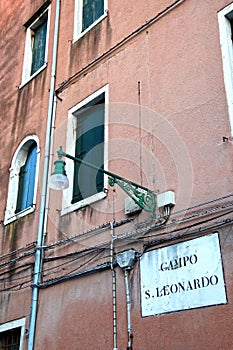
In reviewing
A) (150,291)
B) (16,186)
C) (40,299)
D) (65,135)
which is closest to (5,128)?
(16,186)

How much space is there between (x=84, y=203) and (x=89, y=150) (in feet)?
3.67

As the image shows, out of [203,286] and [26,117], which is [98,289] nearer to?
[203,286]

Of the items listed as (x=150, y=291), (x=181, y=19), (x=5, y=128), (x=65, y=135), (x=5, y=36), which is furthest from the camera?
(x=5, y=36)

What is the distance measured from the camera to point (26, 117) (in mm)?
10477

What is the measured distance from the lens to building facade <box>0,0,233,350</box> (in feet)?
19.4

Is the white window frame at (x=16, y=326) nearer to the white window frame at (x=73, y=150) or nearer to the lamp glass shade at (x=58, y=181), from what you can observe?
the white window frame at (x=73, y=150)

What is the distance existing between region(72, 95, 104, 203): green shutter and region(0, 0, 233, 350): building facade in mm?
25

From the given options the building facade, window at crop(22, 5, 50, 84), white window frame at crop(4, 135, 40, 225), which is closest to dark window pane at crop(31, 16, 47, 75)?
window at crop(22, 5, 50, 84)

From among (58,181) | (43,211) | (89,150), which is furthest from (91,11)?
(58,181)

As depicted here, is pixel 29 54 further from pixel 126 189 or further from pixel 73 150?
pixel 126 189

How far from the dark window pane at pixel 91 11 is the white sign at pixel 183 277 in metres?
5.39

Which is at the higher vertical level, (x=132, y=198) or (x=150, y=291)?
(x=132, y=198)

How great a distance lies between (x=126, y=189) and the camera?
21.4 feet

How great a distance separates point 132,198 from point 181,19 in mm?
3012
